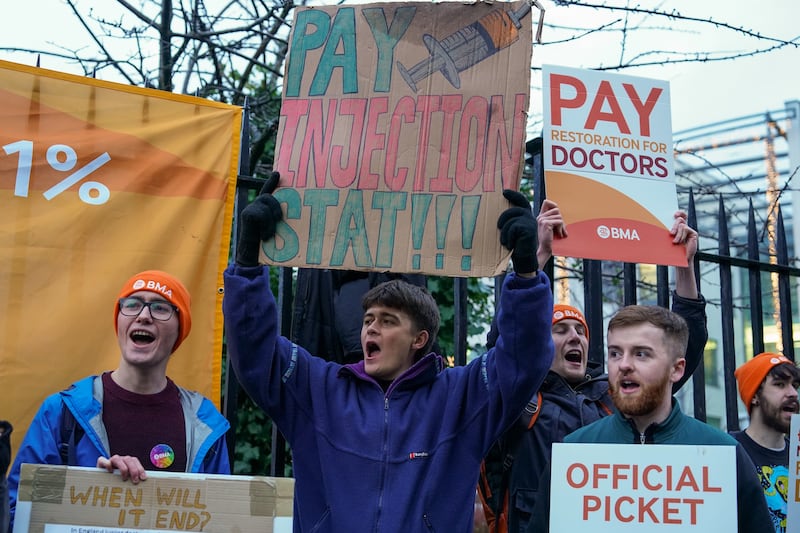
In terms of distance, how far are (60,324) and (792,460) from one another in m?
3.00

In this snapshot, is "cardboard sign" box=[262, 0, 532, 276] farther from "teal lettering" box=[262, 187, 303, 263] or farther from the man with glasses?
the man with glasses

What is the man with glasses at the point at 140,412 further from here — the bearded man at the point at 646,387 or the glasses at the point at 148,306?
the bearded man at the point at 646,387

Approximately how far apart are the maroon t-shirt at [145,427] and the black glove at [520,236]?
1366 millimetres

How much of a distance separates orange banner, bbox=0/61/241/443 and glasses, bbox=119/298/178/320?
515 millimetres

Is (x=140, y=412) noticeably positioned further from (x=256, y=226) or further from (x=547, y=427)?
(x=547, y=427)

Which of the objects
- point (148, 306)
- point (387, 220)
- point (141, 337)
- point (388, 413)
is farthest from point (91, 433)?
point (387, 220)

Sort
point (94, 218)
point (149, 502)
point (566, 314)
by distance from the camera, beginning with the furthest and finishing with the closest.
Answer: point (566, 314), point (94, 218), point (149, 502)

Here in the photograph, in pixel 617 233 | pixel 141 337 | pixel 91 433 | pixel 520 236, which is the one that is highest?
pixel 617 233

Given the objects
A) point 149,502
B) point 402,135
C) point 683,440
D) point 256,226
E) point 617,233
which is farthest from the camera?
point 617,233

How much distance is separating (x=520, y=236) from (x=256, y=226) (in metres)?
0.94

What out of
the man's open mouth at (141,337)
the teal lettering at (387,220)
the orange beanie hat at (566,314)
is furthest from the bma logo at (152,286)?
the orange beanie hat at (566,314)

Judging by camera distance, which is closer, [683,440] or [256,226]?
[683,440]

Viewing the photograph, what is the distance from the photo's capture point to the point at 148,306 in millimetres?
3562

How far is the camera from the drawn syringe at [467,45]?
360 centimetres
